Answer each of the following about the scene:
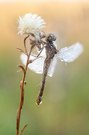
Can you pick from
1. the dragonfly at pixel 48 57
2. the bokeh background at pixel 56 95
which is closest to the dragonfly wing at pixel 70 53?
the dragonfly at pixel 48 57

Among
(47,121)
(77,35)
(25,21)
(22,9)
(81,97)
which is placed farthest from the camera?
(22,9)

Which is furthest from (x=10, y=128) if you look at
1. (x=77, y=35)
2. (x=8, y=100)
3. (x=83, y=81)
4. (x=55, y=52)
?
(x=55, y=52)

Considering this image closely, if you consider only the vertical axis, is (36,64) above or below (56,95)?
above

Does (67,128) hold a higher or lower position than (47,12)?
lower

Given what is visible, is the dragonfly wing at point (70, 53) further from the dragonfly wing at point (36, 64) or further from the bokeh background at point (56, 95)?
the bokeh background at point (56, 95)

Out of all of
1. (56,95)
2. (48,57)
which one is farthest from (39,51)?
(56,95)

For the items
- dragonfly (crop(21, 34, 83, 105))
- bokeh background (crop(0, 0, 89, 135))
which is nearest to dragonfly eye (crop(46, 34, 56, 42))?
dragonfly (crop(21, 34, 83, 105))

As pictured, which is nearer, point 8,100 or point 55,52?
point 55,52

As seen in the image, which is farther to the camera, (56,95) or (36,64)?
(56,95)

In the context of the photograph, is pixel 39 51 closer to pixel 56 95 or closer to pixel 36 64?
pixel 36 64

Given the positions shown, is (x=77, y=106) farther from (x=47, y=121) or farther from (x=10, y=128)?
(x=10, y=128)
